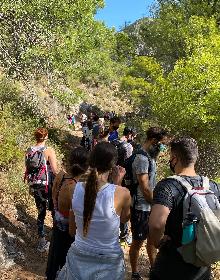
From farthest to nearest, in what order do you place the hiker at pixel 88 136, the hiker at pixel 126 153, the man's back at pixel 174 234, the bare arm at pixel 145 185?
the hiker at pixel 88 136, the hiker at pixel 126 153, the bare arm at pixel 145 185, the man's back at pixel 174 234

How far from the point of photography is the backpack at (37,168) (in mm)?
6289

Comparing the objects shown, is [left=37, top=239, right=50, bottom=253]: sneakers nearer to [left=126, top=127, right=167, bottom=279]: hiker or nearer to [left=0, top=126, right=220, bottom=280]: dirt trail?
[left=0, top=126, right=220, bottom=280]: dirt trail

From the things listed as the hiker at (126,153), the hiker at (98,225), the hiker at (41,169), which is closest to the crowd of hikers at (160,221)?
the hiker at (98,225)

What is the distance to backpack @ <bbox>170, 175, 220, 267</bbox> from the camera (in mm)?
2943

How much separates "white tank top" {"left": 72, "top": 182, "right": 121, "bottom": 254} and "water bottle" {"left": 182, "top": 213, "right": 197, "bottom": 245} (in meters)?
0.50

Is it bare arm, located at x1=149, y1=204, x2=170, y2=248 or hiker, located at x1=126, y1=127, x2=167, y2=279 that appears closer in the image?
bare arm, located at x1=149, y1=204, x2=170, y2=248

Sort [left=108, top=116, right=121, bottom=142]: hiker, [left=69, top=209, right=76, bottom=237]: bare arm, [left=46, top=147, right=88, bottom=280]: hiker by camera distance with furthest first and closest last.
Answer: [left=108, top=116, right=121, bottom=142]: hiker < [left=46, top=147, right=88, bottom=280]: hiker < [left=69, top=209, right=76, bottom=237]: bare arm

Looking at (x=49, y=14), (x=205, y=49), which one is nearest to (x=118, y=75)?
(x=205, y=49)

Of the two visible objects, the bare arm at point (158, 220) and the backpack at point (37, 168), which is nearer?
the bare arm at point (158, 220)

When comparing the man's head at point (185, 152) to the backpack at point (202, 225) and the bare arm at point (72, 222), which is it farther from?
the bare arm at point (72, 222)

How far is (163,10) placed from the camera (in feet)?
78.9

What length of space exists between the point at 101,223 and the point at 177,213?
0.57 m

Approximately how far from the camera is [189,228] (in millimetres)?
2980

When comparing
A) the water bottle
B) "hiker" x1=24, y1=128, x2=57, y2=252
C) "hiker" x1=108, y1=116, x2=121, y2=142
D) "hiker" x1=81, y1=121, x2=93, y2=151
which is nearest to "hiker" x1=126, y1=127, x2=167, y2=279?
"hiker" x1=24, y1=128, x2=57, y2=252
